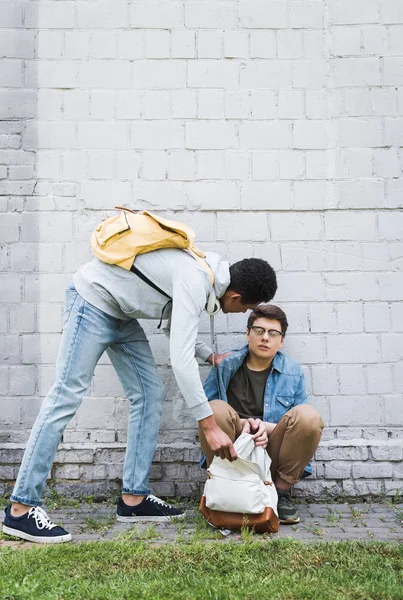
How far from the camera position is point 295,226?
4773mm

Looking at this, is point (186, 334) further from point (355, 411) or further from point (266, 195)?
point (355, 411)

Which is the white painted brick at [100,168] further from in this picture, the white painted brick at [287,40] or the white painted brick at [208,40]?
the white painted brick at [287,40]

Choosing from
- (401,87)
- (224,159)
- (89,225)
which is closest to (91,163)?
(89,225)

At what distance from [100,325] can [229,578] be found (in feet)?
5.10

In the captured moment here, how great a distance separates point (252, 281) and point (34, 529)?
1.79m

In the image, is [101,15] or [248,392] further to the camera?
[101,15]

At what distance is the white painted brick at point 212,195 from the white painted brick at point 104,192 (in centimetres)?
45

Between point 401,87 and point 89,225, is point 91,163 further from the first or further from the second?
point 401,87

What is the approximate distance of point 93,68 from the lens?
4.81 meters

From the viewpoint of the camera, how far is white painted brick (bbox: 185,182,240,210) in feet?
15.6

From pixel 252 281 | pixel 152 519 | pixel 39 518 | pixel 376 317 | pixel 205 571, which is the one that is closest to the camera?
pixel 205 571

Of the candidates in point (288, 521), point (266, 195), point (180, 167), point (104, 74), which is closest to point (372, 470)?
point (288, 521)

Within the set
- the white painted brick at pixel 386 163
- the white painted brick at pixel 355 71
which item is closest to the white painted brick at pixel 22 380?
the white painted brick at pixel 386 163

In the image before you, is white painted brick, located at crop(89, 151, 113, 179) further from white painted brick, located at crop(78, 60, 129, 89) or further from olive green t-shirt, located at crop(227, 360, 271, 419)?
olive green t-shirt, located at crop(227, 360, 271, 419)
